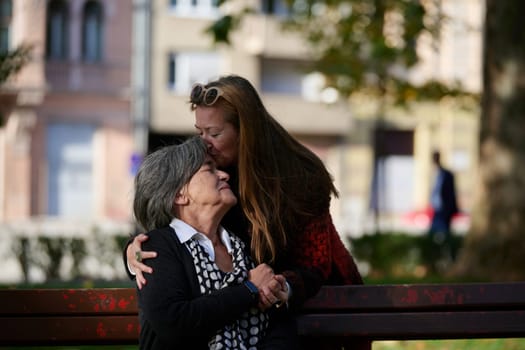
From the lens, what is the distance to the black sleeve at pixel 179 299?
135 inches

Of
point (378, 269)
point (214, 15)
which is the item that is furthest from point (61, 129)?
point (378, 269)

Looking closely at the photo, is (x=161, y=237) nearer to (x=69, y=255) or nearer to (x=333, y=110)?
A: (x=69, y=255)

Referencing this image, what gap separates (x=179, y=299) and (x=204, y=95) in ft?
2.79

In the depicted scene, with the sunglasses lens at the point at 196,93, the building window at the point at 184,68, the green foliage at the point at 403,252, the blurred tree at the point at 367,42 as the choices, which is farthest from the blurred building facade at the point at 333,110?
the sunglasses lens at the point at 196,93

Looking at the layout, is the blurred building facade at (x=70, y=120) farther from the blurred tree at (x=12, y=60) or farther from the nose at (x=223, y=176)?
the nose at (x=223, y=176)

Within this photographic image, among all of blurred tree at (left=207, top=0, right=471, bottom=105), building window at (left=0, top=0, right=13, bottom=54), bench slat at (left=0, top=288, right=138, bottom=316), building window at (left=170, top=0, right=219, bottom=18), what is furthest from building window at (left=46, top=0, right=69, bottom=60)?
bench slat at (left=0, top=288, right=138, bottom=316)

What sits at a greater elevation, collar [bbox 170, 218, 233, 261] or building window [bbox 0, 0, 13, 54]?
building window [bbox 0, 0, 13, 54]

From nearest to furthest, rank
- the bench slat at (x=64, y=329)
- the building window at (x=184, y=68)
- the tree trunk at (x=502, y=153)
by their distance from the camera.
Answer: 1. the bench slat at (x=64, y=329)
2. the tree trunk at (x=502, y=153)
3. the building window at (x=184, y=68)

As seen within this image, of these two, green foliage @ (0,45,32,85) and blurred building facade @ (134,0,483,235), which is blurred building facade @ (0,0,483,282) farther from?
green foliage @ (0,45,32,85)

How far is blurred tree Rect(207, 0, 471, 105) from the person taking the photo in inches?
551

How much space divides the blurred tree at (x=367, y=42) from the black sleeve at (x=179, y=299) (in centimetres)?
925

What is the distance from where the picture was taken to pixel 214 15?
33.3m

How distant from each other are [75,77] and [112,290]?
27.9m

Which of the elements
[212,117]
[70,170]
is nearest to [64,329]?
[212,117]
